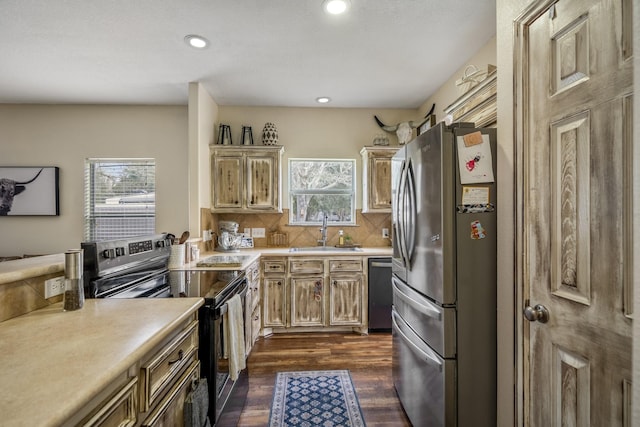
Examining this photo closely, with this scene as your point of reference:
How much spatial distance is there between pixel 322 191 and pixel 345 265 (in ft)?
3.69

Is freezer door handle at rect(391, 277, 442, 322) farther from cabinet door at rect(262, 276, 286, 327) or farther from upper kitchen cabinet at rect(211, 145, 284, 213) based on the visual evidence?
upper kitchen cabinet at rect(211, 145, 284, 213)

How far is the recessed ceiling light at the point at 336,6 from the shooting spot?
193cm

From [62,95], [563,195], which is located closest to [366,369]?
[563,195]

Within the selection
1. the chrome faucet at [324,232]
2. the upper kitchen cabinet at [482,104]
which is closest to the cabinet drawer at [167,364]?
the upper kitchen cabinet at [482,104]

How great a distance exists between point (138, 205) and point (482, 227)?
3.90 m

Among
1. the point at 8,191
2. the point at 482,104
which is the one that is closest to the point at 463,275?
the point at 482,104

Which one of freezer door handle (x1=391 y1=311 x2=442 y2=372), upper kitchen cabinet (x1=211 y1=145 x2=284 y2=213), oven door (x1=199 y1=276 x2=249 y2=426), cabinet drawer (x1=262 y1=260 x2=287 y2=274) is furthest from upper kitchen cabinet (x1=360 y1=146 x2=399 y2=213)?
oven door (x1=199 y1=276 x2=249 y2=426)

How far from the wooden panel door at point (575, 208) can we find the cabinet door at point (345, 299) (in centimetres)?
205

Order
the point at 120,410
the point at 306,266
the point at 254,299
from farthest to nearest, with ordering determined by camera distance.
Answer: the point at 306,266, the point at 254,299, the point at 120,410

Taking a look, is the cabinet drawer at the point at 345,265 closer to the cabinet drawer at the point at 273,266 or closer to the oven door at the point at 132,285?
the cabinet drawer at the point at 273,266

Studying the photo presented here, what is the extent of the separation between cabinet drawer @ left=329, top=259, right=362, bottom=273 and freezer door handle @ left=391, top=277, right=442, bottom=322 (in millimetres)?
1137

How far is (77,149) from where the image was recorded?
373 cm

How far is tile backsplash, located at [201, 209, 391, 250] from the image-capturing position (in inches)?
151

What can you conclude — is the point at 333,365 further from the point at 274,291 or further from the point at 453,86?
the point at 453,86
